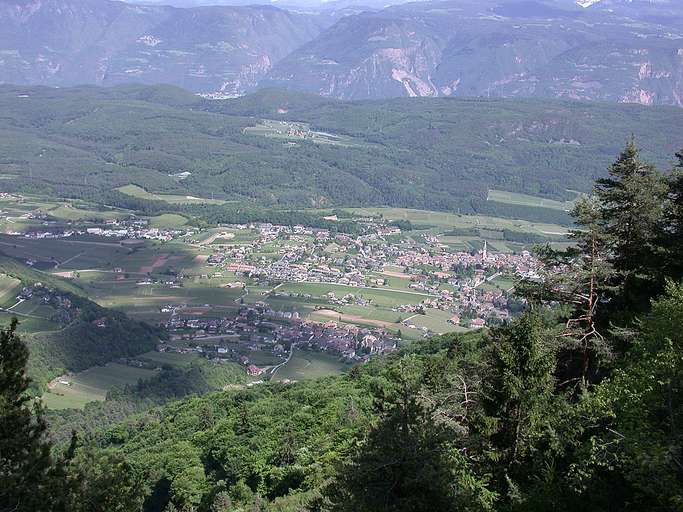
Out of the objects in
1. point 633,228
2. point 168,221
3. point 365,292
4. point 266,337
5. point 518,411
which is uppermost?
point 633,228

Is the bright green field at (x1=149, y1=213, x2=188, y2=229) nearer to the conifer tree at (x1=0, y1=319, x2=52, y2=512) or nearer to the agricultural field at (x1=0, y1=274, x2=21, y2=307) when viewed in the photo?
the agricultural field at (x1=0, y1=274, x2=21, y2=307)

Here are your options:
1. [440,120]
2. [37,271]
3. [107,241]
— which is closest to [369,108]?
[440,120]

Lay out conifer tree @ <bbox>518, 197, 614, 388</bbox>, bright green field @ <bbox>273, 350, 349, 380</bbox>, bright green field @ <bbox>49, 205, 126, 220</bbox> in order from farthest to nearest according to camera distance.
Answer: bright green field @ <bbox>49, 205, 126, 220</bbox> < bright green field @ <bbox>273, 350, 349, 380</bbox> < conifer tree @ <bbox>518, 197, 614, 388</bbox>

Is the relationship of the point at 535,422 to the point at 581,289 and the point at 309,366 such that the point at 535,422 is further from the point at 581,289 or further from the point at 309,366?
the point at 309,366

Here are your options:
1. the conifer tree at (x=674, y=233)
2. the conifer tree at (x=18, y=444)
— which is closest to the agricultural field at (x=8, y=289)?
the conifer tree at (x=18, y=444)

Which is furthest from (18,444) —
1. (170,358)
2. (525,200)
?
(525,200)

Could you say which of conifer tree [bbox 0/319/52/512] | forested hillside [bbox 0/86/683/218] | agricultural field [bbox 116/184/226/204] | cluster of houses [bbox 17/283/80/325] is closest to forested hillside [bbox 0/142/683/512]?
conifer tree [bbox 0/319/52/512]

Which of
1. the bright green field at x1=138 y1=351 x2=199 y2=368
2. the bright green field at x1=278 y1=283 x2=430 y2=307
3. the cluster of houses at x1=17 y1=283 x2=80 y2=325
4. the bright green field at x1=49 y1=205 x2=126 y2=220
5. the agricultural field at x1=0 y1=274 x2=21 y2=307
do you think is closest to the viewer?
the bright green field at x1=138 y1=351 x2=199 y2=368
